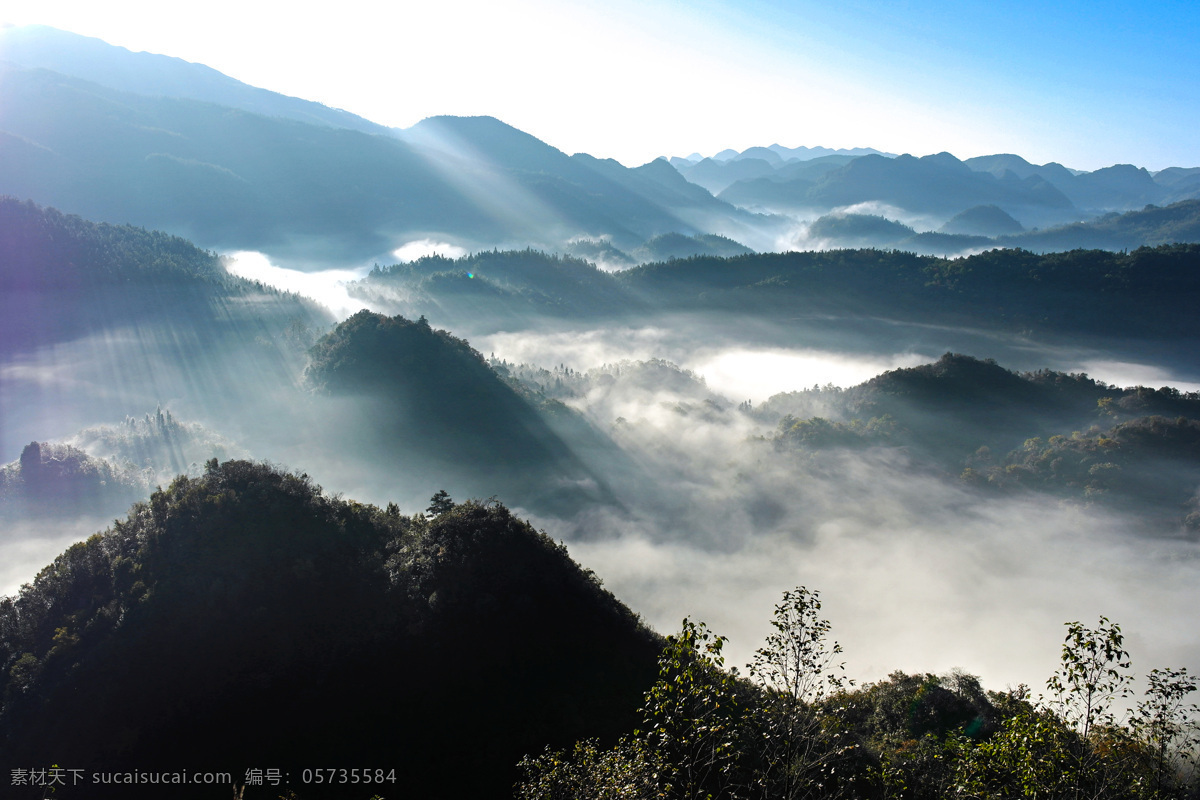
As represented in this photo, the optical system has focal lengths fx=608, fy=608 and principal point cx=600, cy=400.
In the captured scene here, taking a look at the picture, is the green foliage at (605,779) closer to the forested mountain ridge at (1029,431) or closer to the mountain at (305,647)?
the mountain at (305,647)

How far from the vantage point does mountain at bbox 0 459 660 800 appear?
3272 centimetres

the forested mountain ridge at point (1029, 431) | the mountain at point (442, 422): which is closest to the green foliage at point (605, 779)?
the mountain at point (442, 422)

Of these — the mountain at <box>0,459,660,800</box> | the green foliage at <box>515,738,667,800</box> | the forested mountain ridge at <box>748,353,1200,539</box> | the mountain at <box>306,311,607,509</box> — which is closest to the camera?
the green foliage at <box>515,738,667,800</box>

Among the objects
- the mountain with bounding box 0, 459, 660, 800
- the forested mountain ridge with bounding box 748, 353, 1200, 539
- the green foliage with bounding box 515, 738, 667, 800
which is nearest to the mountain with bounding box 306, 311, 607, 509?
the forested mountain ridge with bounding box 748, 353, 1200, 539

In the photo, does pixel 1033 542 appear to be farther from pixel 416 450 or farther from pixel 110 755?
pixel 110 755

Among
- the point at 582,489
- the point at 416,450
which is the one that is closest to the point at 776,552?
the point at 582,489

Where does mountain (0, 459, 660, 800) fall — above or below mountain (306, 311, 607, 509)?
below

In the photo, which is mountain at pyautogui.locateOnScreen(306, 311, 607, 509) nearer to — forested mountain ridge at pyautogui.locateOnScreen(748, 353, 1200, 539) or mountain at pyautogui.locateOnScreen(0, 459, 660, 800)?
forested mountain ridge at pyautogui.locateOnScreen(748, 353, 1200, 539)

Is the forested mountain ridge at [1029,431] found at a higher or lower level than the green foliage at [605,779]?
higher

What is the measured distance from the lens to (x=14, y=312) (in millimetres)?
199125

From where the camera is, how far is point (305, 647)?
123 feet

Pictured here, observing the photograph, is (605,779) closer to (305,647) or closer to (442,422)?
(305,647)

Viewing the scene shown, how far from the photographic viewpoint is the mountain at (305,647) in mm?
32719

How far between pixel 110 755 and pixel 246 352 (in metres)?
183
